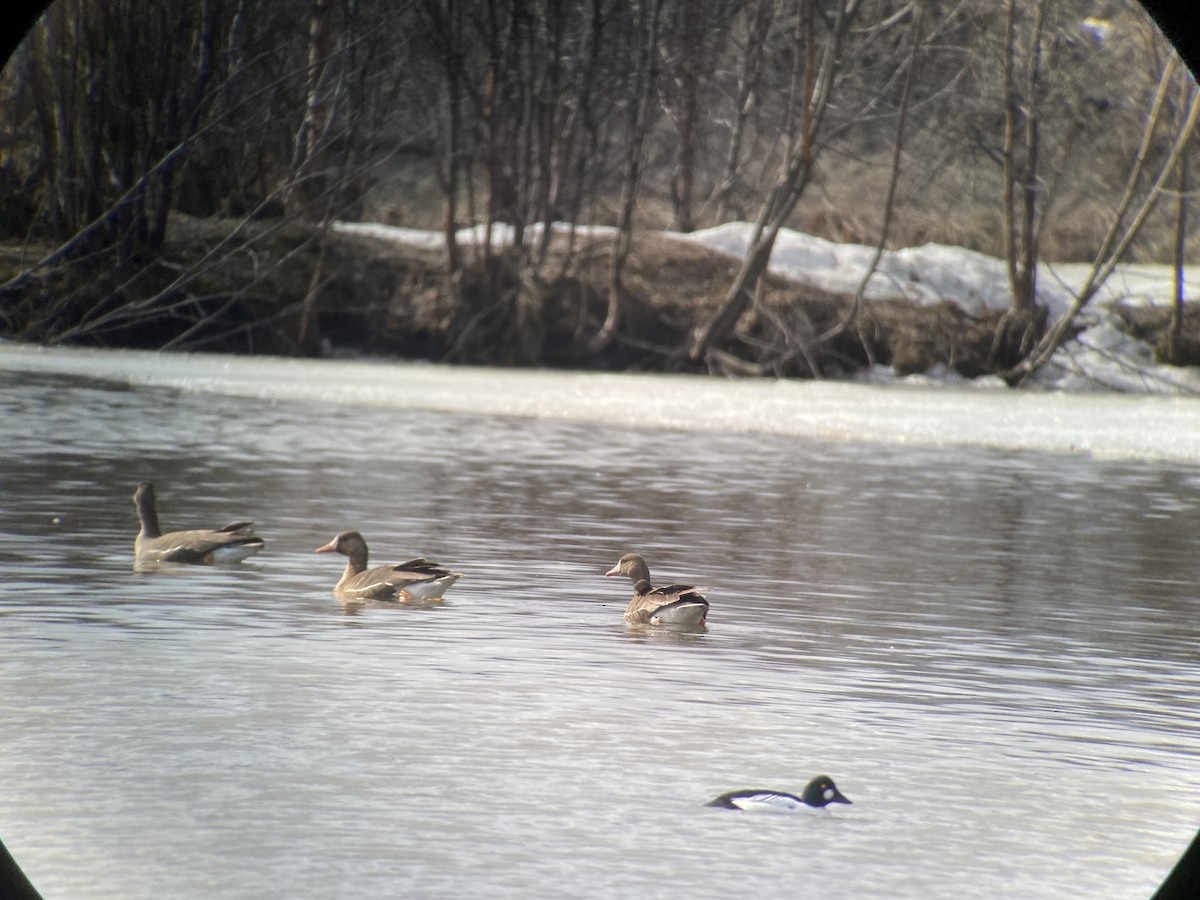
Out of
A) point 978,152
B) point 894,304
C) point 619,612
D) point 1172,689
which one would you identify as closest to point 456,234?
point 894,304

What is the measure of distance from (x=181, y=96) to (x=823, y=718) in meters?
15.9

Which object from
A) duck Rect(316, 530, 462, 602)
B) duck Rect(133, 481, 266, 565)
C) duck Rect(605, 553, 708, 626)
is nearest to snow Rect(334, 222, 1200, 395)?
duck Rect(133, 481, 266, 565)

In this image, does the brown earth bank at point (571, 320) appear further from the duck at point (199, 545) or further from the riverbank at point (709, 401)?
the duck at point (199, 545)

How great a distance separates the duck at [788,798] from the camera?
197 inches

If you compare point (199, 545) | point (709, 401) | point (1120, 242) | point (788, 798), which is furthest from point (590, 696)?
point (1120, 242)

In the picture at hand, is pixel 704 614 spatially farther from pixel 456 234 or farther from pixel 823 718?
pixel 456 234

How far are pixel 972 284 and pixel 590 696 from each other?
25.1 metres

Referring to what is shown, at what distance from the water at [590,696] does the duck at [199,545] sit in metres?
0.13

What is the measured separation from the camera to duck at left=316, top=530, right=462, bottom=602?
8430 mm

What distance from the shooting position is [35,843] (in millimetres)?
4672

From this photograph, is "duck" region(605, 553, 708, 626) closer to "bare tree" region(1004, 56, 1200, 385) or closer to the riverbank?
the riverbank

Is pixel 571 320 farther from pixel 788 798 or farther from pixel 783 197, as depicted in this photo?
pixel 788 798

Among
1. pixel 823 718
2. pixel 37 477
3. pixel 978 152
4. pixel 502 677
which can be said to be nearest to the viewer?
pixel 823 718

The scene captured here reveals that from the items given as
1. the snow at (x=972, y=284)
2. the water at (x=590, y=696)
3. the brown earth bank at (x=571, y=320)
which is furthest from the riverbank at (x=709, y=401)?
the water at (x=590, y=696)
